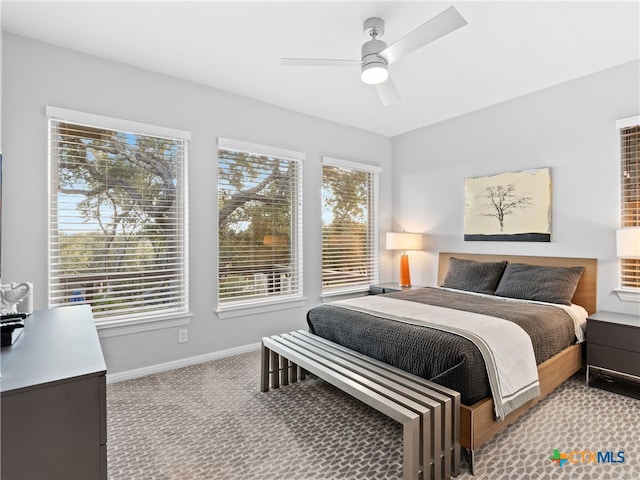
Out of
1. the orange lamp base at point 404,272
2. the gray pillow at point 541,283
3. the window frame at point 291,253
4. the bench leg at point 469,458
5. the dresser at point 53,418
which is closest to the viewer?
the dresser at point 53,418

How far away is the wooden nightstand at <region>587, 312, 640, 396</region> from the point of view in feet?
8.72

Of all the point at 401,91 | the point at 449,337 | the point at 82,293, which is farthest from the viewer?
the point at 401,91

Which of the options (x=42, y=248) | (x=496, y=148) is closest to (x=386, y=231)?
(x=496, y=148)

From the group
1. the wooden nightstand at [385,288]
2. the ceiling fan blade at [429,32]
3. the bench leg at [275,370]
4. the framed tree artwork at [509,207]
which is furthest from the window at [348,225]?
the ceiling fan blade at [429,32]

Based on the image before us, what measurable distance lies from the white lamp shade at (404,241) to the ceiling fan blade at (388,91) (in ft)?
6.99

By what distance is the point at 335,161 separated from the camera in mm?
4465

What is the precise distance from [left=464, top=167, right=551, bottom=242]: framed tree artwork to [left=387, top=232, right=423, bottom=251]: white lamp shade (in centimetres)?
61

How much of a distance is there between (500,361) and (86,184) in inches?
128

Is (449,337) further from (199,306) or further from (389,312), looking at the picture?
(199,306)

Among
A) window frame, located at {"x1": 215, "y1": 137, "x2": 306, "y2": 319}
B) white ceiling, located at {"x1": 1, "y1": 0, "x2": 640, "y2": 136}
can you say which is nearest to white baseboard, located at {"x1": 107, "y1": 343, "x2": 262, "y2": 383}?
window frame, located at {"x1": 215, "y1": 137, "x2": 306, "y2": 319}

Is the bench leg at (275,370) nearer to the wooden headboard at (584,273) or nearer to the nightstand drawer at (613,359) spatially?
the nightstand drawer at (613,359)

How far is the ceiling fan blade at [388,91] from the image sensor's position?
2.58 m

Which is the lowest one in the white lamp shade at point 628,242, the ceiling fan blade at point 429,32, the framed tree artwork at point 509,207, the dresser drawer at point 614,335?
the dresser drawer at point 614,335

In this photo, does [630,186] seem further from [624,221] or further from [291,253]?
[291,253]
